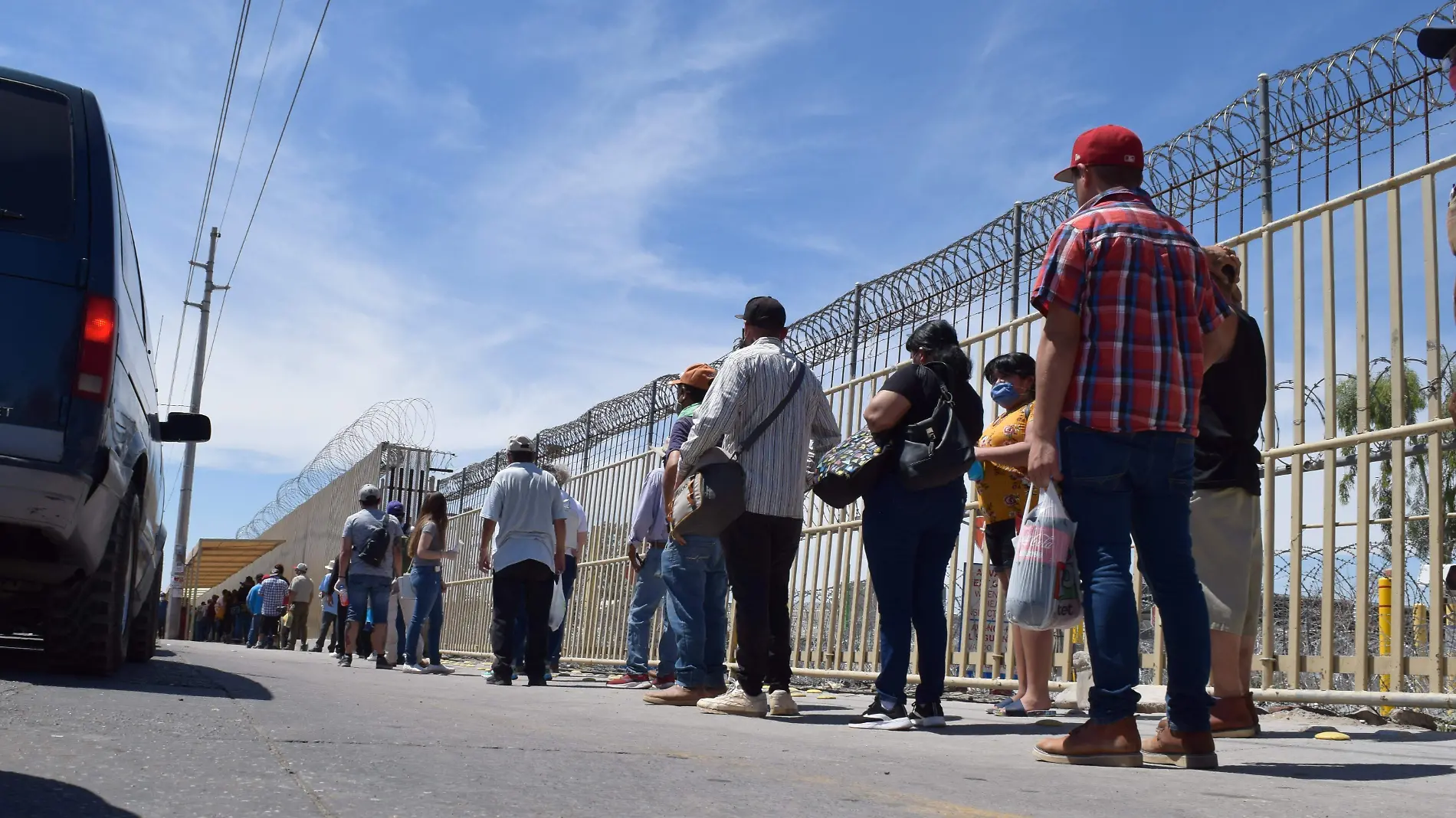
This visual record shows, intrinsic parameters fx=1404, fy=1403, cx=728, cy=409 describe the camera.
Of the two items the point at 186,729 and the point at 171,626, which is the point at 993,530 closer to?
the point at 186,729

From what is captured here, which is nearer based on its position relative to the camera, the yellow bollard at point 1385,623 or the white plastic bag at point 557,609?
the yellow bollard at point 1385,623

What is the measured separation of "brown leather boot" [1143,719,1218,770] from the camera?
3.92m

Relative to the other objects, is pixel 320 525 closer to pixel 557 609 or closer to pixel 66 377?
pixel 557 609

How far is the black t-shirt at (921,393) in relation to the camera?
219 inches

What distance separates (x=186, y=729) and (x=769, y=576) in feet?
9.61

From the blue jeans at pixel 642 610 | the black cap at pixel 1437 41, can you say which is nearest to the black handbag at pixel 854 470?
the black cap at pixel 1437 41

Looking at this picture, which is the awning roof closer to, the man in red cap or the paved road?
the paved road

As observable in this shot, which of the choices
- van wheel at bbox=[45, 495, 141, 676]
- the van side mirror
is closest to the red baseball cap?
van wheel at bbox=[45, 495, 141, 676]

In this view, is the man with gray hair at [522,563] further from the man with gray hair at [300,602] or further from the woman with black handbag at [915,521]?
the man with gray hair at [300,602]

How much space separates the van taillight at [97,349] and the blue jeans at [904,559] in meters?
2.82

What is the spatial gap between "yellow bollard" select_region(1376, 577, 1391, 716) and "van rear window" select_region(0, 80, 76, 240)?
5.33 meters

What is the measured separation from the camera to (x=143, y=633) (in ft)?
24.9

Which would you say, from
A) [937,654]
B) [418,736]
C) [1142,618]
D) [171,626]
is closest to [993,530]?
[937,654]

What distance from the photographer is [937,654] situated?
5730mm
